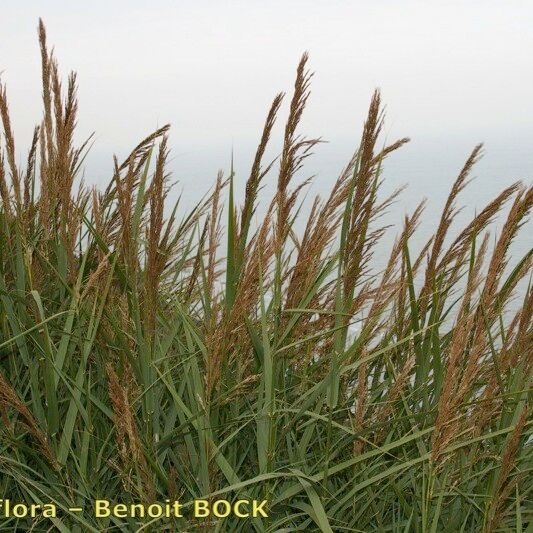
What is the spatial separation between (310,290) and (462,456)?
1.58 feet

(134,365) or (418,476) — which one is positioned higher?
(134,365)

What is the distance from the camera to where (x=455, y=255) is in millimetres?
1729

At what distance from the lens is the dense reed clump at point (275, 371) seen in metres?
1.40

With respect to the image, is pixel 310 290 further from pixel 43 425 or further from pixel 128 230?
pixel 43 425

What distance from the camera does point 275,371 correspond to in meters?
1.61

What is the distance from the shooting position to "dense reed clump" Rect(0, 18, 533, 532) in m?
1.40

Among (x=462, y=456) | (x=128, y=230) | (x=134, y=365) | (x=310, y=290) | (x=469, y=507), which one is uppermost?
(x=128, y=230)

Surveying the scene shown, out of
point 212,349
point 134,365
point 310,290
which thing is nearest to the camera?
point 212,349

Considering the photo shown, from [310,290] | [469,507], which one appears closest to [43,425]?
[310,290]

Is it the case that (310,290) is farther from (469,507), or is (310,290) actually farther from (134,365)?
(469,507)

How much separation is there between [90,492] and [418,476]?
710 millimetres

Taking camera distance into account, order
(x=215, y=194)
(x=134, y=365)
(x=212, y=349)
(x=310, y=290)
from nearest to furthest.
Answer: (x=212, y=349), (x=134, y=365), (x=310, y=290), (x=215, y=194)

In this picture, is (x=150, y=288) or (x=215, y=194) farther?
(x=215, y=194)

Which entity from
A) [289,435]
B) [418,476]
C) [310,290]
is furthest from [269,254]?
[418,476]
